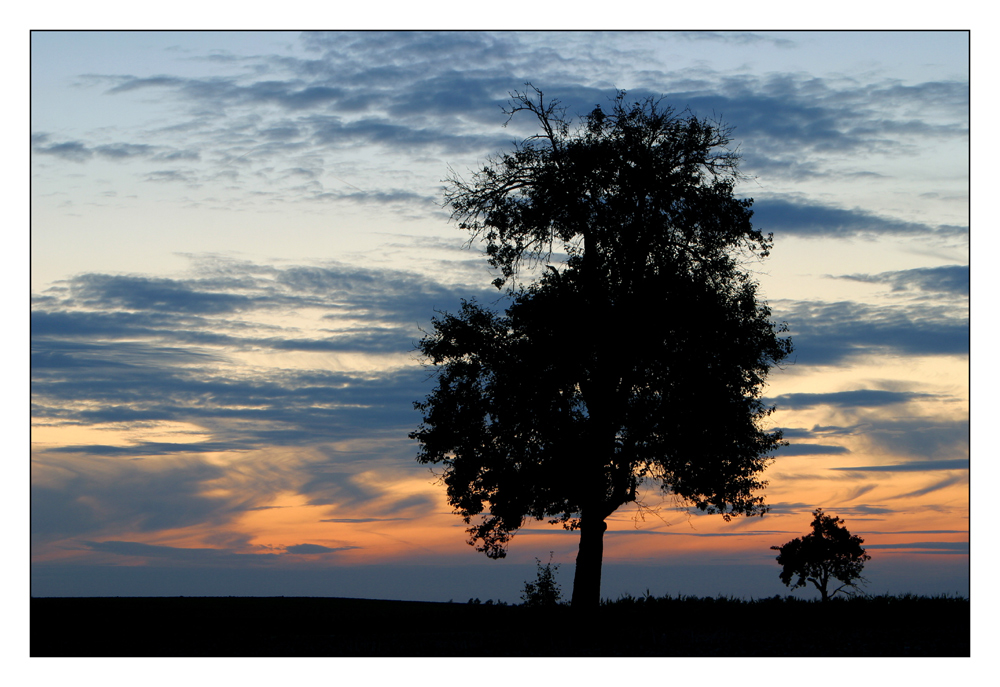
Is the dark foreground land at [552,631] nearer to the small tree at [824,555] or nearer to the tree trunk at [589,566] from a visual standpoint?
the tree trunk at [589,566]

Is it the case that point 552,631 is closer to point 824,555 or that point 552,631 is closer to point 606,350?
point 606,350

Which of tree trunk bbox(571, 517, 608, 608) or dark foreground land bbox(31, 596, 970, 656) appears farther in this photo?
tree trunk bbox(571, 517, 608, 608)

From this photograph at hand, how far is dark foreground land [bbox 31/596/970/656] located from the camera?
2094 cm

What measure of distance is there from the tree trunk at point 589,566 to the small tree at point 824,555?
3894 cm

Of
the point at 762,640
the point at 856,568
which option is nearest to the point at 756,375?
A: the point at 762,640

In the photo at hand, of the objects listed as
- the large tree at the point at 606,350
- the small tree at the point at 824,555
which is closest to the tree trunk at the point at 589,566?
the large tree at the point at 606,350

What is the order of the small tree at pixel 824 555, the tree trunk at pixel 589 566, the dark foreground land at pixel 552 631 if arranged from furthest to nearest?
the small tree at pixel 824 555
the tree trunk at pixel 589 566
the dark foreground land at pixel 552 631

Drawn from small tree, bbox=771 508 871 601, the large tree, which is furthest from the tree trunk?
small tree, bbox=771 508 871 601

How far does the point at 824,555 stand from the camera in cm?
5766

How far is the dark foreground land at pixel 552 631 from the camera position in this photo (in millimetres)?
20939

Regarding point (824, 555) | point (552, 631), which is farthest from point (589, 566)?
point (824, 555)

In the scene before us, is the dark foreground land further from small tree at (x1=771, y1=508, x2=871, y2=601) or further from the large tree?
small tree at (x1=771, y1=508, x2=871, y2=601)

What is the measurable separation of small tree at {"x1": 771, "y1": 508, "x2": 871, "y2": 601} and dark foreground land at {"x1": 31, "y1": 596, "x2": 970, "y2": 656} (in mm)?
33206

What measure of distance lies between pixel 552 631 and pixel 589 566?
2553 mm
